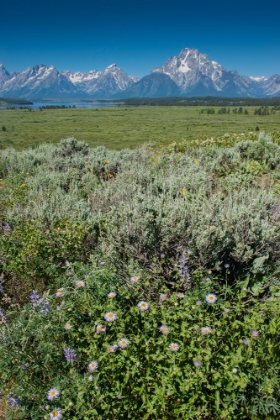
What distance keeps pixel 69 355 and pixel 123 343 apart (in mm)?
456

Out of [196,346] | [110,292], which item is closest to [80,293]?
[110,292]

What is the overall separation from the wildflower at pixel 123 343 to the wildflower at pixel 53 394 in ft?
1.82

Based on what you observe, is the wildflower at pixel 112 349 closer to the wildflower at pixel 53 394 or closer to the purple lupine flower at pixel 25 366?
the wildflower at pixel 53 394

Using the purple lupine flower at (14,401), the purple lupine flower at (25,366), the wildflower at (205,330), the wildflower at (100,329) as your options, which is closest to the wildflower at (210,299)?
the wildflower at (205,330)

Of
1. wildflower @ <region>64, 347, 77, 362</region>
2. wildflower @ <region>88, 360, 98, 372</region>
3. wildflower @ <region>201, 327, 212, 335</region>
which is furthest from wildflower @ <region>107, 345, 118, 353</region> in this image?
wildflower @ <region>201, 327, 212, 335</region>

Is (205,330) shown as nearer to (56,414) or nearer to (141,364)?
(141,364)

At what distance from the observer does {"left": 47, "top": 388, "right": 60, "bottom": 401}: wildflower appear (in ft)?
7.04

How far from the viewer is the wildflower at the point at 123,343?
2.18 metres

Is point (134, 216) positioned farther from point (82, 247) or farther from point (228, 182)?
point (228, 182)

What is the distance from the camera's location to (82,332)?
248cm

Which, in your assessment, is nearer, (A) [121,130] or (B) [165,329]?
(B) [165,329]

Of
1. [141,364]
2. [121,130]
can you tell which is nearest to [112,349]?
[141,364]

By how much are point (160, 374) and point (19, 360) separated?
108 cm

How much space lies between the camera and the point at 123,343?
7.23 feet
